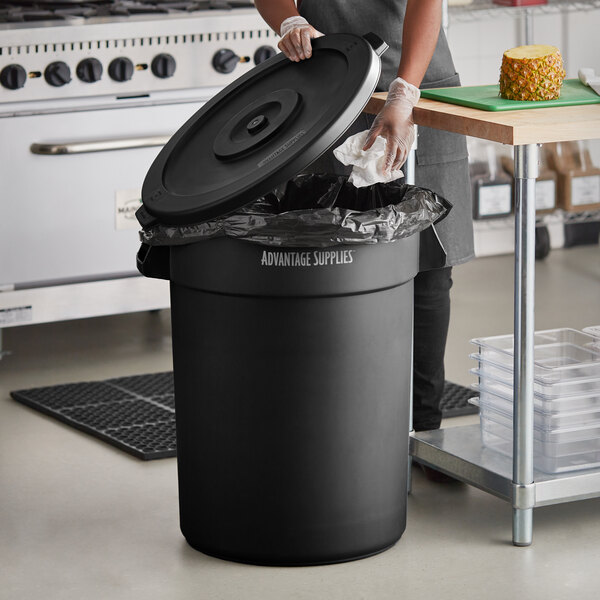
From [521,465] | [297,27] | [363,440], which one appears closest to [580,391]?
[521,465]

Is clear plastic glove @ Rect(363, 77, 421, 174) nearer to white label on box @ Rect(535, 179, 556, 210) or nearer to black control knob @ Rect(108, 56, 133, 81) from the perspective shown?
black control knob @ Rect(108, 56, 133, 81)

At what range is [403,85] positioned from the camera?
8.42ft

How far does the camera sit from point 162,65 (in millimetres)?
3795

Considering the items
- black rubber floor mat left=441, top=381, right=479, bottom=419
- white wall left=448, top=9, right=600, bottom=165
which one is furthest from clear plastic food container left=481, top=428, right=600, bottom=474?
white wall left=448, top=9, right=600, bottom=165

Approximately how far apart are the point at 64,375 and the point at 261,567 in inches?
59.4

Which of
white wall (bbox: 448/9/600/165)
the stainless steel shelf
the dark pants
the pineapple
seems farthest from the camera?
white wall (bbox: 448/9/600/165)

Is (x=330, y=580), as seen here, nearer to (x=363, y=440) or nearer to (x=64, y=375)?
(x=363, y=440)

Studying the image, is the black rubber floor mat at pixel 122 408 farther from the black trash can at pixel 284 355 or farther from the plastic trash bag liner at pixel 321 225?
the plastic trash bag liner at pixel 321 225

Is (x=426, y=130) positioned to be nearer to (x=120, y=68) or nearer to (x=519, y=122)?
(x=519, y=122)

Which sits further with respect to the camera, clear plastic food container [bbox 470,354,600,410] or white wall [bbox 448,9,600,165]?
white wall [bbox 448,9,600,165]

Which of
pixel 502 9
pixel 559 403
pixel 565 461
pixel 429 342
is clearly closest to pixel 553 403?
pixel 559 403

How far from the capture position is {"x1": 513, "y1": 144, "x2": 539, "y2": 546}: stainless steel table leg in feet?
7.91

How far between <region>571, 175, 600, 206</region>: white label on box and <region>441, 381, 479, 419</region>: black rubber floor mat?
1.42m

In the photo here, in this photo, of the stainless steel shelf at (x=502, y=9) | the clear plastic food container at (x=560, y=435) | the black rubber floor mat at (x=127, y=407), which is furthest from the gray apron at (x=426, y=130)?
the stainless steel shelf at (x=502, y=9)
